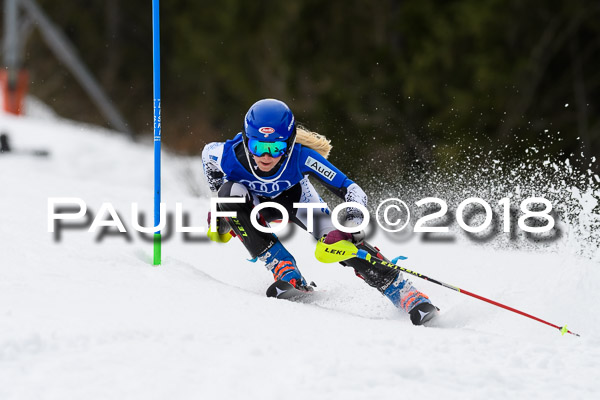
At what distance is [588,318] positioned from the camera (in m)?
3.59

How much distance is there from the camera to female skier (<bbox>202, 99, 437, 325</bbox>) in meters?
4.04

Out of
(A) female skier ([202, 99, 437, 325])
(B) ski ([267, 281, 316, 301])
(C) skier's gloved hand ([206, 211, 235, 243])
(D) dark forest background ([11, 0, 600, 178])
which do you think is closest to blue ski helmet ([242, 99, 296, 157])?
(A) female skier ([202, 99, 437, 325])

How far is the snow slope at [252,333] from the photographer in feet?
8.13

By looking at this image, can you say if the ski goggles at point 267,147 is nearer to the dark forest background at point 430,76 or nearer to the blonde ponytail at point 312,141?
the blonde ponytail at point 312,141

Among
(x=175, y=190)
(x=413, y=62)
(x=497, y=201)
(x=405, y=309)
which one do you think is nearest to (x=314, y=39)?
(x=413, y=62)

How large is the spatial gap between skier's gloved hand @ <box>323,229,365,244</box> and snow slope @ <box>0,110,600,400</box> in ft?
1.38

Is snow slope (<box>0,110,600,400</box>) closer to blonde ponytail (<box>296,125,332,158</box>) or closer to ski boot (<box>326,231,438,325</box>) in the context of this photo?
ski boot (<box>326,231,438,325</box>)

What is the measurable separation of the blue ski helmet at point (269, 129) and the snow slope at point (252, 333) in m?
0.79

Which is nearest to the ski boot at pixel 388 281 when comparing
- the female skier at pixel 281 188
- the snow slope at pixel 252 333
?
the female skier at pixel 281 188

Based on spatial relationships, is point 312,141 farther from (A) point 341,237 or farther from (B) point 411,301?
(B) point 411,301

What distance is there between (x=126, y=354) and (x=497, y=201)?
13.8 ft

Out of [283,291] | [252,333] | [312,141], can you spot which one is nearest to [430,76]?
[312,141]

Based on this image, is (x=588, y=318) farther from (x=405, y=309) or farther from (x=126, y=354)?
(x=126, y=354)

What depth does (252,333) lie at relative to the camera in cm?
297
